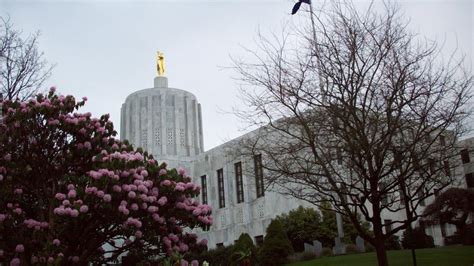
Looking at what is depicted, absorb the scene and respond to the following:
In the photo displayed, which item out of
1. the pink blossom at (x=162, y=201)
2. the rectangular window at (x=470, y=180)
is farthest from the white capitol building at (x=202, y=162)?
the pink blossom at (x=162, y=201)

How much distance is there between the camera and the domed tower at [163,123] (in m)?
44.2

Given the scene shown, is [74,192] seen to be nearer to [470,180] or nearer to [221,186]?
[221,186]

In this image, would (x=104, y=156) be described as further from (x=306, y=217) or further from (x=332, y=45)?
(x=306, y=217)

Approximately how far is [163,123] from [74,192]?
3543cm

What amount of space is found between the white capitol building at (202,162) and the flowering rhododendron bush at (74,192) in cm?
1880

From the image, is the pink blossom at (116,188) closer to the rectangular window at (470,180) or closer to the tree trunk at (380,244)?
the tree trunk at (380,244)

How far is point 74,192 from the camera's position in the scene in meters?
9.51

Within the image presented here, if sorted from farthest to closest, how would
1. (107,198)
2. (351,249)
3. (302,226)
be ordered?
(302,226) < (351,249) < (107,198)

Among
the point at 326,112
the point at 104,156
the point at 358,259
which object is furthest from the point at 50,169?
the point at 358,259

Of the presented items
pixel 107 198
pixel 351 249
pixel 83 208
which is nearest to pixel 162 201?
pixel 107 198

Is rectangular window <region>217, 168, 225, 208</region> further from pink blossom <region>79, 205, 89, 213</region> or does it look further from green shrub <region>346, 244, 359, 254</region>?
pink blossom <region>79, 205, 89, 213</region>

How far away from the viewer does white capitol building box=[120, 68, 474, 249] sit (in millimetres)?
32438

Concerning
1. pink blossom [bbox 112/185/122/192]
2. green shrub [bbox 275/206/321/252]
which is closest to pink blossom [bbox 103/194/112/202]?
pink blossom [bbox 112/185/122/192]

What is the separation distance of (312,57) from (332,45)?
67cm
